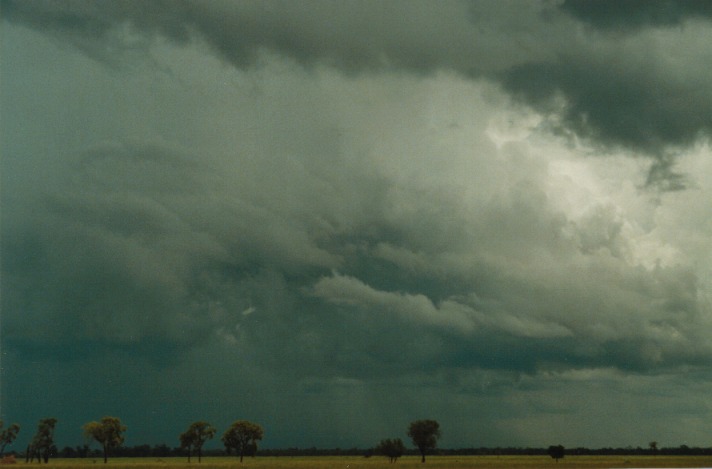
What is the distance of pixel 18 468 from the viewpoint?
16325 centimetres

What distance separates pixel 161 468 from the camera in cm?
13450

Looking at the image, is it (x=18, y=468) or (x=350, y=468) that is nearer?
(x=350, y=468)

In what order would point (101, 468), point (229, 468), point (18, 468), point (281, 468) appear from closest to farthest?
point (281, 468), point (229, 468), point (101, 468), point (18, 468)

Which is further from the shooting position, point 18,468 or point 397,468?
point 18,468

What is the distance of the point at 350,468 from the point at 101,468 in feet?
156

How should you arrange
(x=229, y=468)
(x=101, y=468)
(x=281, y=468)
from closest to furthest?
(x=281, y=468) < (x=229, y=468) < (x=101, y=468)

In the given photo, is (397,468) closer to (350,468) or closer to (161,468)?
(350,468)

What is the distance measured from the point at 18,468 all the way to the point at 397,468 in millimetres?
85580

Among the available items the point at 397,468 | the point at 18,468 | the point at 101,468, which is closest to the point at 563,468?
the point at 397,468

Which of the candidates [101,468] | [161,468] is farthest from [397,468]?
Result: [101,468]

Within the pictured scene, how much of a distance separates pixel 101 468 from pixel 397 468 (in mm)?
55141

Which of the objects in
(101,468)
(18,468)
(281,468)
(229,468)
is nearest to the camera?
(281,468)

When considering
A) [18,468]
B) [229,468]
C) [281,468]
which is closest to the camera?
[281,468]

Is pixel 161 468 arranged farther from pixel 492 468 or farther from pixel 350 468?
pixel 492 468
